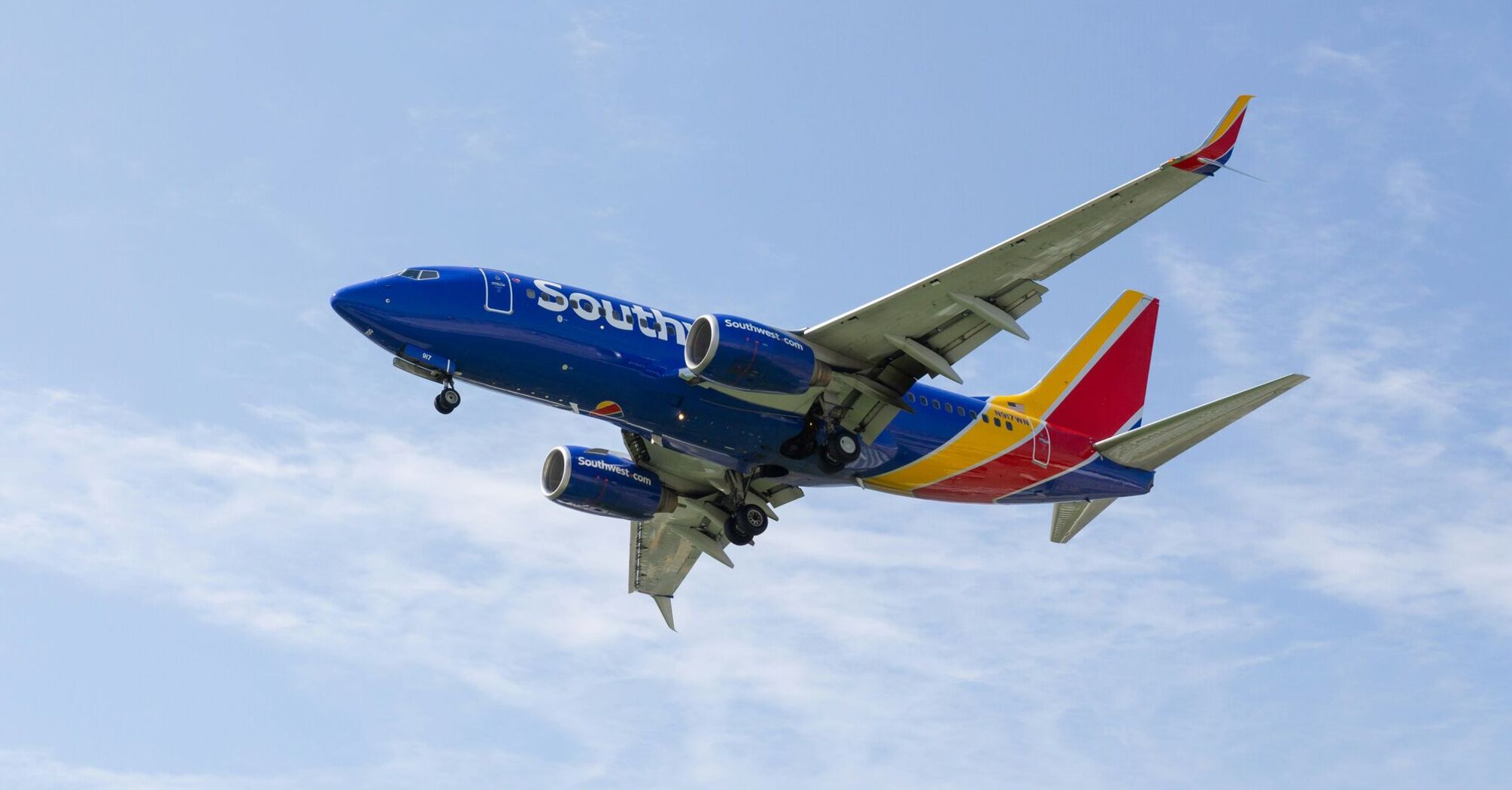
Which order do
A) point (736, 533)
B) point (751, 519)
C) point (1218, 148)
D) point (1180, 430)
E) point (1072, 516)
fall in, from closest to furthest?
point (1218, 148), point (1180, 430), point (736, 533), point (751, 519), point (1072, 516)

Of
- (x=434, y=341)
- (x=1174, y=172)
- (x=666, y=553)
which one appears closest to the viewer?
(x=1174, y=172)

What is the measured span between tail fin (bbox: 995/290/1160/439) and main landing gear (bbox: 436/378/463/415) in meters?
14.8

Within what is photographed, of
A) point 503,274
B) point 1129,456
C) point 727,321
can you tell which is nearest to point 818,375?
point 727,321

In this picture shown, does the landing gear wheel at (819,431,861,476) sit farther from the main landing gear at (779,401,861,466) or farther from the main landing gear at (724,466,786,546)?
the main landing gear at (724,466,786,546)

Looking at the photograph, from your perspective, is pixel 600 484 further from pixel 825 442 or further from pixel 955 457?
pixel 955 457

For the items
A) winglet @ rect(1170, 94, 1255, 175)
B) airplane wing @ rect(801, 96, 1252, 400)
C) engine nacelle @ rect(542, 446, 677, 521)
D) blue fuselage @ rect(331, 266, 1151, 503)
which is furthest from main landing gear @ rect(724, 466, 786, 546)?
winglet @ rect(1170, 94, 1255, 175)

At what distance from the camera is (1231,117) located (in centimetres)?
3002

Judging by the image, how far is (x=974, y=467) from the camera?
1531 inches

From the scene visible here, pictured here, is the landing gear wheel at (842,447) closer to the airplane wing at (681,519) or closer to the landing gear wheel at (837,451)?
the landing gear wheel at (837,451)

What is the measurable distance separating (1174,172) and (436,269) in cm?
1508

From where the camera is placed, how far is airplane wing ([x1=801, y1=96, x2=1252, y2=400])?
3011 cm

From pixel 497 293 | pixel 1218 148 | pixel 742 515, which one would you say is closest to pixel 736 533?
pixel 742 515

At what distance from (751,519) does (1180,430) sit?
10797 millimetres

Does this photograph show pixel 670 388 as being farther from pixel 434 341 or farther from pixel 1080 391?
pixel 1080 391
